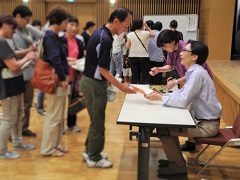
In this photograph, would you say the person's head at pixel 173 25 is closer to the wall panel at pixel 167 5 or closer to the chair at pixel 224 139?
the chair at pixel 224 139

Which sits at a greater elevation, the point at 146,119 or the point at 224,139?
the point at 146,119

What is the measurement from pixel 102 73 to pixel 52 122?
0.93 metres

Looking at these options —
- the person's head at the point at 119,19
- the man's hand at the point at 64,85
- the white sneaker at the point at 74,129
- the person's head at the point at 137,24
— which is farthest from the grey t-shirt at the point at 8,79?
the person's head at the point at 137,24

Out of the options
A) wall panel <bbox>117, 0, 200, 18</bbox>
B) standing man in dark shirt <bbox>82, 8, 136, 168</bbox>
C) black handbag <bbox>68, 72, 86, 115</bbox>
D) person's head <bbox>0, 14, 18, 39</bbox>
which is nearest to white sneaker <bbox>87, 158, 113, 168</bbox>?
standing man in dark shirt <bbox>82, 8, 136, 168</bbox>

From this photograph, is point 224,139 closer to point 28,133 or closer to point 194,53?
point 194,53

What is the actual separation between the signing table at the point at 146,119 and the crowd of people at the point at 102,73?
133 mm

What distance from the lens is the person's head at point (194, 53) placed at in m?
2.54

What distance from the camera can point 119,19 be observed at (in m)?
2.64

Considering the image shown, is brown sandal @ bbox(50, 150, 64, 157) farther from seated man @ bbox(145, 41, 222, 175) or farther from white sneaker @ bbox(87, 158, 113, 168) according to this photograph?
seated man @ bbox(145, 41, 222, 175)

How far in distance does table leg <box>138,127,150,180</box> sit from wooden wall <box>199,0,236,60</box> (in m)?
5.06

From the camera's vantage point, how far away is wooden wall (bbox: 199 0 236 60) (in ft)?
22.0

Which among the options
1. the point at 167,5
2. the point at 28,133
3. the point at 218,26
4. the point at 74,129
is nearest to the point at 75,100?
the point at 74,129

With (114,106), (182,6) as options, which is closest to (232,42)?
(182,6)

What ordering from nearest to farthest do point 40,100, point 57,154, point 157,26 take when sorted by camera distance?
point 57,154
point 157,26
point 40,100
